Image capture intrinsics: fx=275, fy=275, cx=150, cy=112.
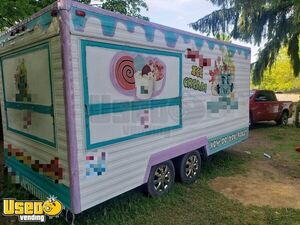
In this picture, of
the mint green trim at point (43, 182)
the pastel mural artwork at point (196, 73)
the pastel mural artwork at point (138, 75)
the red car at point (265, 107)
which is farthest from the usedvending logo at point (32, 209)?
the red car at point (265, 107)

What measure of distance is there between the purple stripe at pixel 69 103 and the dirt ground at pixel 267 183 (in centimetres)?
286

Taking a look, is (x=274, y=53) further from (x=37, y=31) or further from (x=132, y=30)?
(x=37, y=31)

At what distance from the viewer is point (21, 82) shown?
4.03m

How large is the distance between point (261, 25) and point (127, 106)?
42.7ft

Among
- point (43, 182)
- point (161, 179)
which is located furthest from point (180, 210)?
point (43, 182)

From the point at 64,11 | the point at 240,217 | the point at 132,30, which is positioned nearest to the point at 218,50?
the point at 132,30

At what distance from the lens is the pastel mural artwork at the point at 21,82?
3883 millimetres

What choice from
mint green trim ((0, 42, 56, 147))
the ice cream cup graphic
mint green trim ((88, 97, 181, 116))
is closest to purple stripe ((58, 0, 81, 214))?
mint green trim ((88, 97, 181, 116))

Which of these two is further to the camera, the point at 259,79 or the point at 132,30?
the point at 259,79

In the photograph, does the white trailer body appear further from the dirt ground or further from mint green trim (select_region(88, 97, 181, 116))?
the dirt ground

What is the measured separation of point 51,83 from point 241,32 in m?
13.7

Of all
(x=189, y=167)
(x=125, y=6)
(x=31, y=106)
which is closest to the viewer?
(x=31, y=106)

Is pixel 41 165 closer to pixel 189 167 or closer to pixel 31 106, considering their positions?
pixel 31 106

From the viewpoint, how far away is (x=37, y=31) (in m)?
3.36
